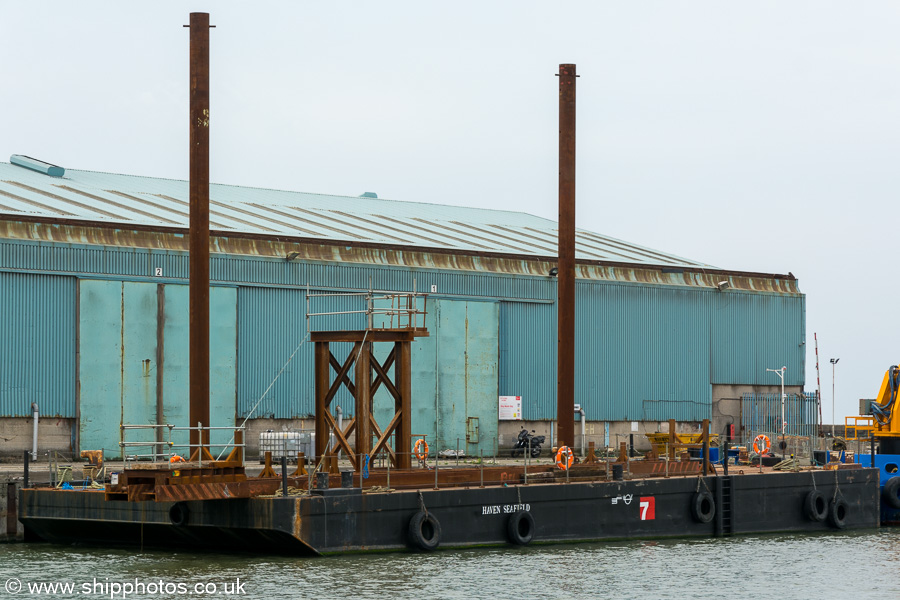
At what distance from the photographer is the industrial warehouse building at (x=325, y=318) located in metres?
46.3

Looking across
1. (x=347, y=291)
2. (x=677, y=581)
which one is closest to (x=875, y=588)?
(x=677, y=581)

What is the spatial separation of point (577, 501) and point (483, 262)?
21733mm

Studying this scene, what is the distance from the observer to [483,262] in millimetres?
56500

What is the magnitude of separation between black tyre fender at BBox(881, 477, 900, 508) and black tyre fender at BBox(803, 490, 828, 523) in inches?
134

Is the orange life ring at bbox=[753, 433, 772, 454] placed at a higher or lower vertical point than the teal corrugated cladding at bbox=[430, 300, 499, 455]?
lower

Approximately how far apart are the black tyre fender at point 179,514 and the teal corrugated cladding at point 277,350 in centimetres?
1750

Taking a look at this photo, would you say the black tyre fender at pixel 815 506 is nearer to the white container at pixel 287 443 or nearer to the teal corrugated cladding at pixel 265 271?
the white container at pixel 287 443

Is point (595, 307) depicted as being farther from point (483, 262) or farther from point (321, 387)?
point (321, 387)

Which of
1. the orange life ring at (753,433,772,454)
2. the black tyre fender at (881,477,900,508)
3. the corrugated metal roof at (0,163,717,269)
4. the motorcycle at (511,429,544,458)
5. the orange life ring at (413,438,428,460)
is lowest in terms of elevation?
the black tyre fender at (881,477,900,508)

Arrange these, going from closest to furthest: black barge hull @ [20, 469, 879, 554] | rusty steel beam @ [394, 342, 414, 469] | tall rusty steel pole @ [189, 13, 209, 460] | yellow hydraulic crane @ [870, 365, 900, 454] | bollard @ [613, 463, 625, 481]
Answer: black barge hull @ [20, 469, 879, 554] < rusty steel beam @ [394, 342, 414, 469] < tall rusty steel pole @ [189, 13, 209, 460] < bollard @ [613, 463, 625, 481] < yellow hydraulic crane @ [870, 365, 900, 454]

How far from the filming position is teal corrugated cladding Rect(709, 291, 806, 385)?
6359 centimetres

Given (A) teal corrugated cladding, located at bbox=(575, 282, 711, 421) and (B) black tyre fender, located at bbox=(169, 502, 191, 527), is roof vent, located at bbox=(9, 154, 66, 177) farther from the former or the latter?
(B) black tyre fender, located at bbox=(169, 502, 191, 527)

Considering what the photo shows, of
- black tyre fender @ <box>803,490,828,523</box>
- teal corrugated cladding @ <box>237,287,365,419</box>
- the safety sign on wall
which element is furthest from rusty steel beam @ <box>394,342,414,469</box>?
the safety sign on wall

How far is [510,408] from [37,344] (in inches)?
748
